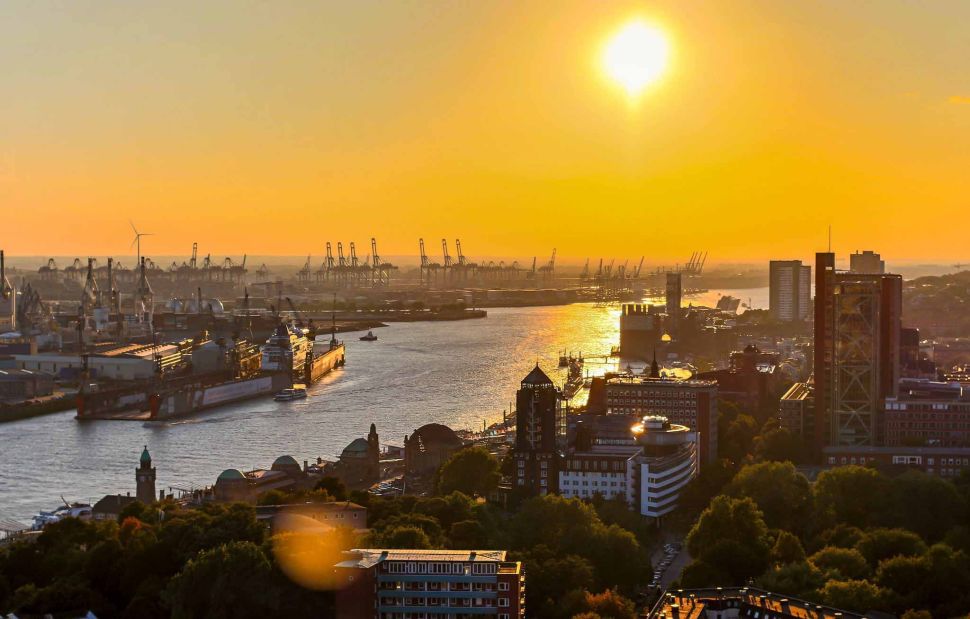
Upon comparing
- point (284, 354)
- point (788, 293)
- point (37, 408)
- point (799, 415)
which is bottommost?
point (37, 408)

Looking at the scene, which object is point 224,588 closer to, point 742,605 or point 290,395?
point 742,605

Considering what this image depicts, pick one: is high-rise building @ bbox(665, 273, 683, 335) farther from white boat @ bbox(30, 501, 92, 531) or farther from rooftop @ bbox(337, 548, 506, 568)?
rooftop @ bbox(337, 548, 506, 568)

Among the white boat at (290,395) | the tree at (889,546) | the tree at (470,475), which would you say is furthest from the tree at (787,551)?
the white boat at (290,395)

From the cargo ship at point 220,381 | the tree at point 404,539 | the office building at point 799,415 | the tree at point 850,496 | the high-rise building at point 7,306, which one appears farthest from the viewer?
the high-rise building at point 7,306

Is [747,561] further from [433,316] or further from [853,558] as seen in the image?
[433,316]

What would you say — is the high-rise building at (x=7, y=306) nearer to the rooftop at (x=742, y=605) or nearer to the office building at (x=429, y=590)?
the office building at (x=429, y=590)

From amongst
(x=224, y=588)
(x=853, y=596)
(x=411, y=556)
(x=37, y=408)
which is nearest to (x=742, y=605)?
(x=853, y=596)
